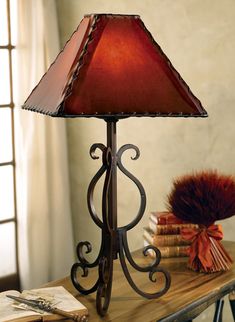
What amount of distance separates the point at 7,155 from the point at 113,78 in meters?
1.75

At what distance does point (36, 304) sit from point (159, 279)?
0.56m

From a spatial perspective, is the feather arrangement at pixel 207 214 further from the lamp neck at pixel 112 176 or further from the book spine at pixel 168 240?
the lamp neck at pixel 112 176

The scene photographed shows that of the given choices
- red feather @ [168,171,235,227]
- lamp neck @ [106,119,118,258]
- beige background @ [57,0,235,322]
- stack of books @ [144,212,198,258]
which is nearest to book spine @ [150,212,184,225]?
stack of books @ [144,212,198,258]

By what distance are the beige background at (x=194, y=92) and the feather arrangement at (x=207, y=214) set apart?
31.7 inches

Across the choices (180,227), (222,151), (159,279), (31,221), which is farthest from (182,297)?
(31,221)

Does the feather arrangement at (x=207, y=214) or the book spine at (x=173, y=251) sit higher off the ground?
the feather arrangement at (x=207, y=214)

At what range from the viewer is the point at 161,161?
3.74 metres

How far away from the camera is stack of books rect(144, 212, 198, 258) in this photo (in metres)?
2.91

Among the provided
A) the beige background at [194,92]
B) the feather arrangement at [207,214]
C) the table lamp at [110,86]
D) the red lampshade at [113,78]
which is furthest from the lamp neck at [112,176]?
the beige background at [194,92]

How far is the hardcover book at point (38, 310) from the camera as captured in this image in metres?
2.18

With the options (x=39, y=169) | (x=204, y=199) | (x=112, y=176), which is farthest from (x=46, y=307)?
(x=39, y=169)

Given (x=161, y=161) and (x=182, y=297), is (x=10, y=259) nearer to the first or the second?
(x=161, y=161)

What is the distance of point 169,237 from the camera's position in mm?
2924

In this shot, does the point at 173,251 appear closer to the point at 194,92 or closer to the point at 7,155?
the point at 194,92
